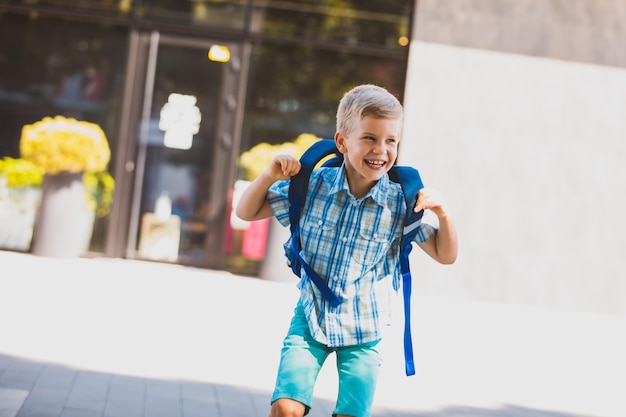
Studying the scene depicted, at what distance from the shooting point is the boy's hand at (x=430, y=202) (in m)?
3.38

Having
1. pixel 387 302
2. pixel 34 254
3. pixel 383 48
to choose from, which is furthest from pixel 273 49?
pixel 387 302

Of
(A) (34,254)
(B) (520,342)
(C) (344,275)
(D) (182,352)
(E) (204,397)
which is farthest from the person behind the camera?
(A) (34,254)

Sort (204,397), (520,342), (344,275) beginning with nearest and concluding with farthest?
(344,275), (204,397), (520,342)

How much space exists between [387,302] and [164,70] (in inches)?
366

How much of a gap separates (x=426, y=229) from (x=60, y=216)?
866 cm

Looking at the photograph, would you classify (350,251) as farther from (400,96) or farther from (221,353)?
(400,96)

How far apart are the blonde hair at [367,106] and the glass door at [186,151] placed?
8.96 meters

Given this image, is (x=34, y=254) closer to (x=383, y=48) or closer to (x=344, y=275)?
(x=383, y=48)

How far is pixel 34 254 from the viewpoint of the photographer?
461 inches

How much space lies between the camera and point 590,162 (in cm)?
1195

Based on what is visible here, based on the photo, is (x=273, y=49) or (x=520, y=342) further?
(x=273, y=49)

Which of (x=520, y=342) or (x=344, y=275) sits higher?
(x=344, y=275)

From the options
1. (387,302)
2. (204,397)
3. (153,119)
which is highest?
(153,119)

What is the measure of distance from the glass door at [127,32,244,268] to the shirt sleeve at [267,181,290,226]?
8.77 m
